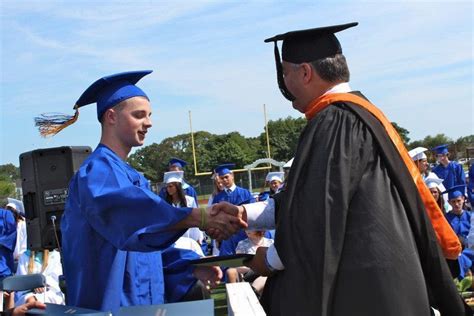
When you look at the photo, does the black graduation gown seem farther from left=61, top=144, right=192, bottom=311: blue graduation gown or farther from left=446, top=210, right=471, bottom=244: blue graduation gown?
left=446, top=210, right=471, bottom=244: blue graduation gown

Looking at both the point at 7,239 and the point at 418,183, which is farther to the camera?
the point at 7,239

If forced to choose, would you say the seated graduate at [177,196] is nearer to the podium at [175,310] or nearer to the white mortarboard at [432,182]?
the white mortarboard at [432,182]

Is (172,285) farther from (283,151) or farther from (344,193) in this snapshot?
(283,151)

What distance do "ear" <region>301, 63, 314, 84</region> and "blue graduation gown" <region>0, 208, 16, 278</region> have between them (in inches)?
260

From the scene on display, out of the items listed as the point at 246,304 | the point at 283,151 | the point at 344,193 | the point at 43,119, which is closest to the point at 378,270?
the point at 344,193

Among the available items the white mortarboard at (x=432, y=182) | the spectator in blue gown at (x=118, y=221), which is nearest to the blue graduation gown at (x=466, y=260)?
the white mortarboard at (x=432, y=182)

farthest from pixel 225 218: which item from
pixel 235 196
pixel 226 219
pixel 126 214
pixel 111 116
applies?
pixel 235 196

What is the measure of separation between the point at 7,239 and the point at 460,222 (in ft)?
21.0

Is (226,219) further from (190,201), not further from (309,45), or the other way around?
(190,201)

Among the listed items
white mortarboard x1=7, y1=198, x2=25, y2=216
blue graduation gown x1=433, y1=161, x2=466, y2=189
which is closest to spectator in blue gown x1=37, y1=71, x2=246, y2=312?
white mortarboard x1=7, y1=198, x2=25, y2=216

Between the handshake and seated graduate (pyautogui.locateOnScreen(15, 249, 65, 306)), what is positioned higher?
the handshake

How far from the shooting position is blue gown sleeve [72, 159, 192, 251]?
2.61 metres

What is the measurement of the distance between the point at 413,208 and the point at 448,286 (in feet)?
1.27

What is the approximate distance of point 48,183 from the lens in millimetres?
5609
